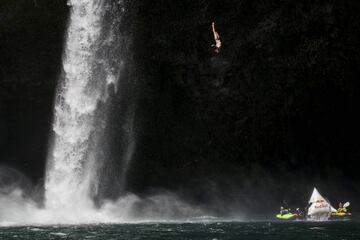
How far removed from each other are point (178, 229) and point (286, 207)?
20.2 meters

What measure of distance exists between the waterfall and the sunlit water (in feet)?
38.8

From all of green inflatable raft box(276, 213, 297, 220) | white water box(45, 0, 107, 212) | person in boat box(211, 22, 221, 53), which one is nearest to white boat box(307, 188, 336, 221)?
green inflatable raft box(276, 213, 297, 220)

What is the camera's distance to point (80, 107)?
193ft

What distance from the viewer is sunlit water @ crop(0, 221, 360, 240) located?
37219 mm

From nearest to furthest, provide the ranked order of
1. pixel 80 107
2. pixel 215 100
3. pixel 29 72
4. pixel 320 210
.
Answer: pixel 320 210
pixel 80 107
pixel 215 100
pixel 29 72

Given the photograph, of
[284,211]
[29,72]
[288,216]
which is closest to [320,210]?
[288,216]

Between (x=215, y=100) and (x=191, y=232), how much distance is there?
22.4 meters

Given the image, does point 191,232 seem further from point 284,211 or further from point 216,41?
point 216,41

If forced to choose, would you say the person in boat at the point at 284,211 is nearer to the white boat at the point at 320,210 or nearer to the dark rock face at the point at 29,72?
the white boat at the point at 320,210

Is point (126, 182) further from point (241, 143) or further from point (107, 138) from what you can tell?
point (241, 143)

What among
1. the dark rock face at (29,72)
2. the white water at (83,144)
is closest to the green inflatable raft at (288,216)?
the white water at (83,144)

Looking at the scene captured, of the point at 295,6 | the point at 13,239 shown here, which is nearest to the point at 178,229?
the point at 13,239

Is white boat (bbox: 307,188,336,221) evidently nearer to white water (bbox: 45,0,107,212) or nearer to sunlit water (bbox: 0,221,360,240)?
sunlit water (bbox: 0,221,360,240)

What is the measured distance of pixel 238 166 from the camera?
6209 centimetres
